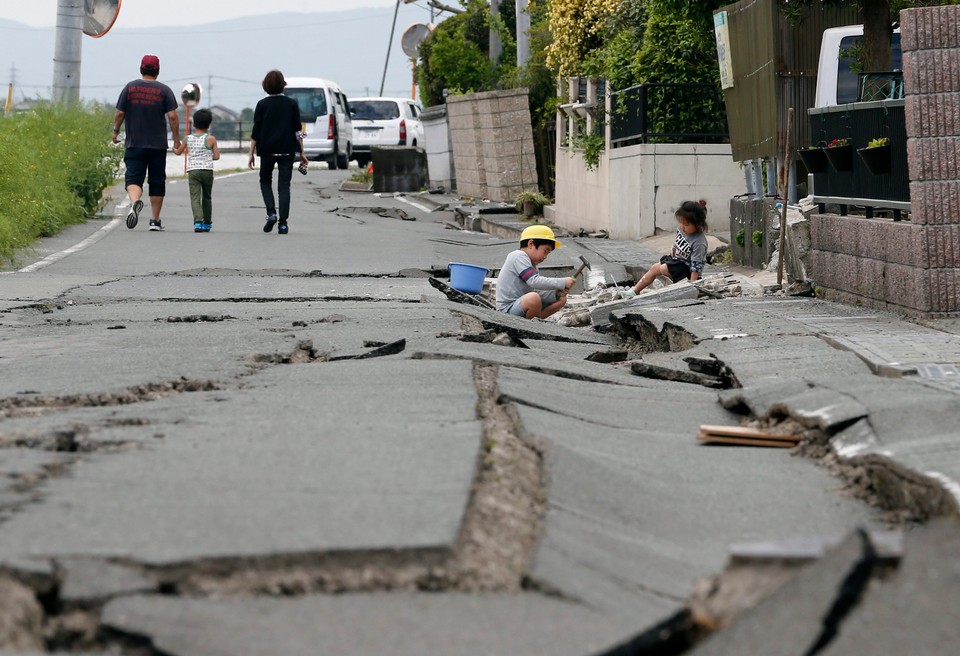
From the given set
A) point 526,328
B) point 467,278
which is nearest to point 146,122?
point 467,278

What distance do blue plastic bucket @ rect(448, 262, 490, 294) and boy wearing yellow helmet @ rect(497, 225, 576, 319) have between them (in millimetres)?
820

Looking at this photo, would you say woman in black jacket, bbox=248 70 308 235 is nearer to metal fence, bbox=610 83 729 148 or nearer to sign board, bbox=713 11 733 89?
metal fence, bbox=610 83 729 148

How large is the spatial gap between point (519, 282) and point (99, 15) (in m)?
11.2

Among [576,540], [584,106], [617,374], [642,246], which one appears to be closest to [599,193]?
[584,106]

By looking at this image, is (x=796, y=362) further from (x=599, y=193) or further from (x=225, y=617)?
(x=599, y=193)

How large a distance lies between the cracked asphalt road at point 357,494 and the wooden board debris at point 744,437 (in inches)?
3.3

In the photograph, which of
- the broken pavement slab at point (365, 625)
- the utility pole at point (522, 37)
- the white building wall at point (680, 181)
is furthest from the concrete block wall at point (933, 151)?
the utility pole at point (522, 37)

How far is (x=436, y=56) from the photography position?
103 ft

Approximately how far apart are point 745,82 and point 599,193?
15.0ft

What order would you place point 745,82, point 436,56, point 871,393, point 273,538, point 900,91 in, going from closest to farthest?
point 273,538 < point 871,393 < point 900,91 < point 745,82 < point 436,56

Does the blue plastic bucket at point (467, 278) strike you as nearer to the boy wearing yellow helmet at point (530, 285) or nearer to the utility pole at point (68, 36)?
the boy wearing yellow helmet at point (530, 285)

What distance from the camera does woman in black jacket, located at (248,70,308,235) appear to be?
1630 cm

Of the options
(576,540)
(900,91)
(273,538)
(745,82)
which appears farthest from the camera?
(745,82)

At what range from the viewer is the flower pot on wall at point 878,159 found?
851 cm
